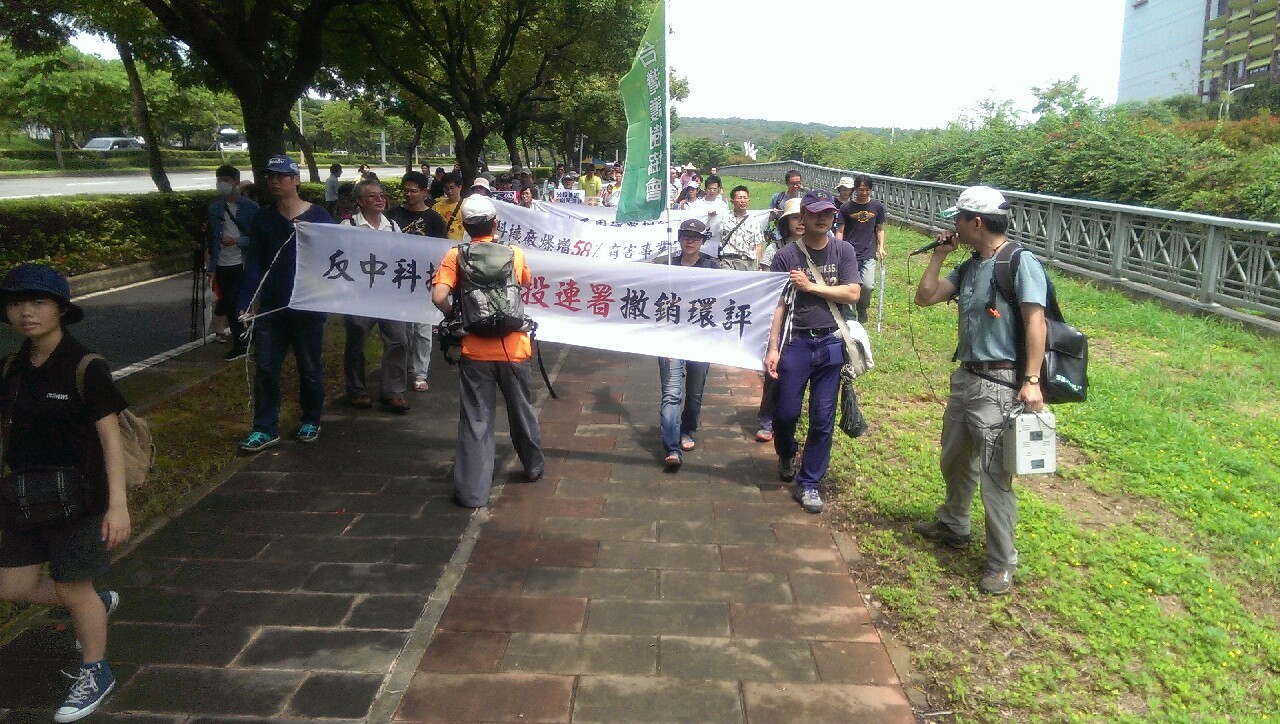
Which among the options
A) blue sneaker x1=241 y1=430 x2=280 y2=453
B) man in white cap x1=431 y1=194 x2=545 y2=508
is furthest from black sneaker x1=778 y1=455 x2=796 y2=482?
blue sneaker x1=241 y1=430 x2=280 y2=453

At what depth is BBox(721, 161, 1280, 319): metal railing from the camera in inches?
332

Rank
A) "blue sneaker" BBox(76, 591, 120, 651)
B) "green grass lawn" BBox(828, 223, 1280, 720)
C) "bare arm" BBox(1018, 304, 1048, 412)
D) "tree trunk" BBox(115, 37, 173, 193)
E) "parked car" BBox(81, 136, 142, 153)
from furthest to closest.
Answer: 1. "parked car" BBox(81, 136, 142, 153)
2. "tree trunk" BBox(115, 37, 173, 193)
3. "bare arm" BBox(1018, 304, 1048, 412)
4. "blue sneaker" BBox(76, 591, 120, 651)
5. "green grass lawn" BBox(828, 223, 1280, 720)

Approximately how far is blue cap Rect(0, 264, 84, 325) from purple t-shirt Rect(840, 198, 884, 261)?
6506mm

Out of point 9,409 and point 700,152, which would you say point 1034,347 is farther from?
point 700,152

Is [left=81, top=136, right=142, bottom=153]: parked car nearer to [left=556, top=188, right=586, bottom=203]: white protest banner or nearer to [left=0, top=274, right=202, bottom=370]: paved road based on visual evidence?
[left=556, top=188, right=586, bottom=203]: white protest banner

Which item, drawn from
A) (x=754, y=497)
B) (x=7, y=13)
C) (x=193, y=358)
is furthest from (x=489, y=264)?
(x=7, y=13)

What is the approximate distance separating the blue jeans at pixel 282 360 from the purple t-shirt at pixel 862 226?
4.78 m

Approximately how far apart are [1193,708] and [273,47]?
15.5 metres

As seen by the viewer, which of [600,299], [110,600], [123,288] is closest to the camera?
[110,600]

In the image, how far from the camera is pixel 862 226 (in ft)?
26.7

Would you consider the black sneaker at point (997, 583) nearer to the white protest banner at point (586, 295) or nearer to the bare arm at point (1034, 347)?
the bare arm at point (1034, 347)

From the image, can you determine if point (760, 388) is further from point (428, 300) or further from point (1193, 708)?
point (1193, 708)

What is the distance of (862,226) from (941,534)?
4298 millimetres

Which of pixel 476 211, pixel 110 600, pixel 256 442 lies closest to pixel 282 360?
pixel 256 442
